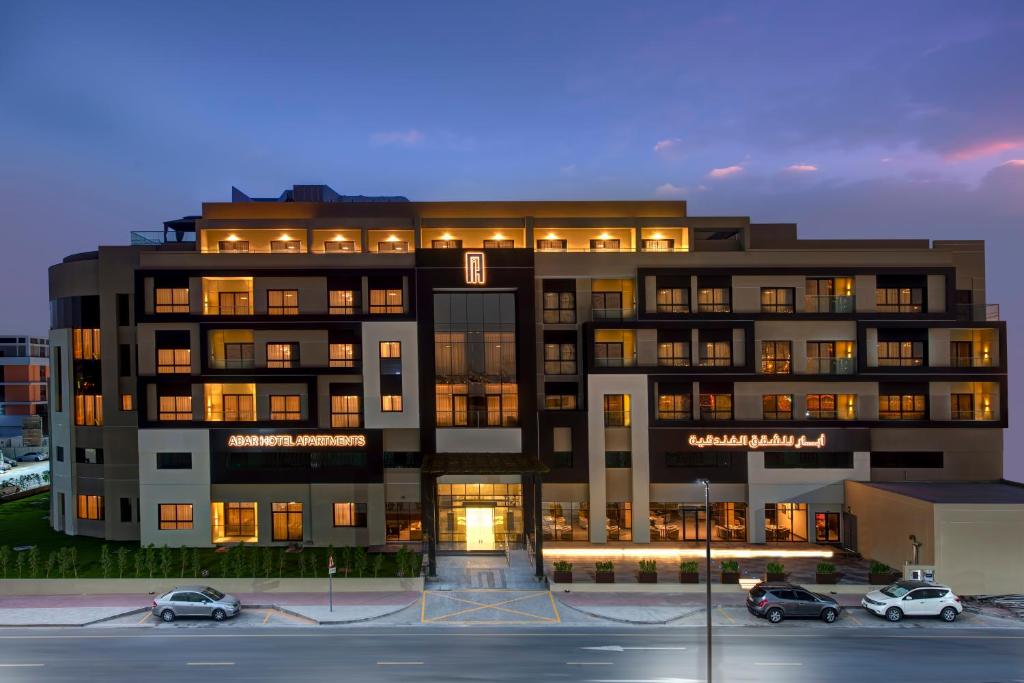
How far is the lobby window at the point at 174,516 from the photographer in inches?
1827

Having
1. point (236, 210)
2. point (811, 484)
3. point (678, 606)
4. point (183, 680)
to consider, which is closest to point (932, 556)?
point (811, 484)

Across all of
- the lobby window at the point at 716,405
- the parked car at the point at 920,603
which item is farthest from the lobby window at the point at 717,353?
the parked car at the point at 920,603

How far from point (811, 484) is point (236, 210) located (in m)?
47.8

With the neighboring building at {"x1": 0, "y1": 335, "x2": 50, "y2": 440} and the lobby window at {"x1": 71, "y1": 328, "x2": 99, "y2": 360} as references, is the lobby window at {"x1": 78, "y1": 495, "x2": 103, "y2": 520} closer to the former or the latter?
the lobby window at {"x1": 71, "y1": 328, "x2": 99, "y2": 360}

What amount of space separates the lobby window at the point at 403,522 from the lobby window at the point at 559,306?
16662 mm

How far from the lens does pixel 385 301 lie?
Result: 47.5 meters

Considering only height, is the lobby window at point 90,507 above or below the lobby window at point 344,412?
below

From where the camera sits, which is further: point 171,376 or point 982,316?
point 982,316

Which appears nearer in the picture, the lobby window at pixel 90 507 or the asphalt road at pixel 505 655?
the asphalt road at pixel 505 655

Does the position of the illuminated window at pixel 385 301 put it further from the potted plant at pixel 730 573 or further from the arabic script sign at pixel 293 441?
the potted plant at pixel 730 573

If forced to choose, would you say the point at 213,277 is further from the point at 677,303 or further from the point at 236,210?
the point at 677,303

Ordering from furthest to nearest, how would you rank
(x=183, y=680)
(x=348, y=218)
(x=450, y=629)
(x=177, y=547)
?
(x=348, y=218), (x=177, y=547), (x=450, y=629), (x=183, y=680)

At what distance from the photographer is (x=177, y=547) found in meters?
46.0

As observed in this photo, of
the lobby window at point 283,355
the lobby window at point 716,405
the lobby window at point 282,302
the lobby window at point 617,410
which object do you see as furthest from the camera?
the lobby window at point 282,302
